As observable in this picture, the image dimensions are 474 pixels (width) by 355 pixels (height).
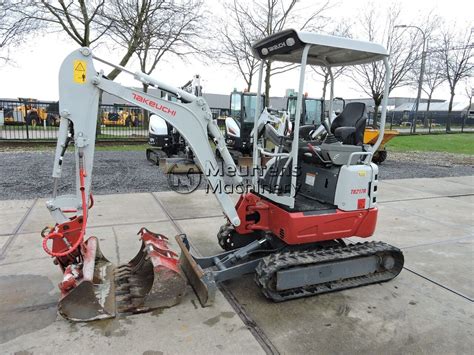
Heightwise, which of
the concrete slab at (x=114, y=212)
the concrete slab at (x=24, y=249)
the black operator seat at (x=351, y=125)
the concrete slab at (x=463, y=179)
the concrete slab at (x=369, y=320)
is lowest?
the concrete slab at (x=369, y=320)

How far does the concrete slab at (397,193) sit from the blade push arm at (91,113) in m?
5.45

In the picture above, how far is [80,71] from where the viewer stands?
3260 millimetres

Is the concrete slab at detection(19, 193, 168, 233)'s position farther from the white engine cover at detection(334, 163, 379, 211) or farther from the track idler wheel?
the white engine cover at detection(334, 163, 379, 211)

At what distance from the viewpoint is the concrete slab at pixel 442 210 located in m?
6.70

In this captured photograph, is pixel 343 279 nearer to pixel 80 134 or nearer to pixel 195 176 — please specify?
pixel 80 134

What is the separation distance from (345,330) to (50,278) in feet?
10.1

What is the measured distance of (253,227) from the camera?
423cm

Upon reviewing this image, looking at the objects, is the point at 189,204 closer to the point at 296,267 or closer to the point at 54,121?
the point at 296,267

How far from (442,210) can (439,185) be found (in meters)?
2.95

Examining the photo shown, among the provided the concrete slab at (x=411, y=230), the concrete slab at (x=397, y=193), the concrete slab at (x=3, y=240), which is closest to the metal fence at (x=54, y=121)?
the concrete slab at (x=397, y=193)

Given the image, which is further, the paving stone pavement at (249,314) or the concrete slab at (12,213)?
the concrete slab at (12,213)

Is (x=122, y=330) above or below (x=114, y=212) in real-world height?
below

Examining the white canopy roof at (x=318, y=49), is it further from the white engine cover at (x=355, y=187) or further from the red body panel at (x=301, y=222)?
the red body panel at (x=301, y=222)

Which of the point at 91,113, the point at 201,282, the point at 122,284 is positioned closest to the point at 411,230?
the point at 201,282
